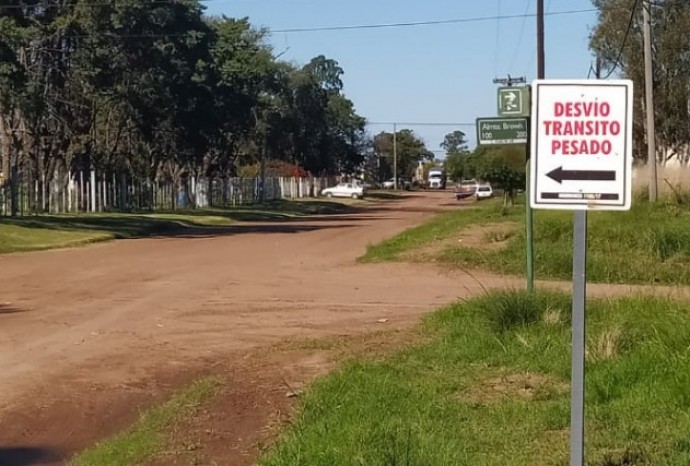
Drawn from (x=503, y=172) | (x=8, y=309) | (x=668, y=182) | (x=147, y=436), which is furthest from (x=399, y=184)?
(x=147, y=436)

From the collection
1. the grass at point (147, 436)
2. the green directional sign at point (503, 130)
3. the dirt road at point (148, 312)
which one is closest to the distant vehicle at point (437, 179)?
the dirt road at point (148, 312)

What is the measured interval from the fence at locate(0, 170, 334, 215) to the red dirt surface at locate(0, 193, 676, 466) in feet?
52.6

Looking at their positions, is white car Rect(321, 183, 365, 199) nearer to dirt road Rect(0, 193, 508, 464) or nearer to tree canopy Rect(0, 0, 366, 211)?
tree canopy Rect(0, 0, 366, 211)

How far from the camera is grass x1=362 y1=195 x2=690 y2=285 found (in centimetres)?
2024

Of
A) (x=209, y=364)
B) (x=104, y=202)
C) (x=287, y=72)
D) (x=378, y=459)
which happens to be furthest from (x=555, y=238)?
(x=287, y=72)

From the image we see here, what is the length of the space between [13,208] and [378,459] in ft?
114

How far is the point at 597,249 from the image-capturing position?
72.4 feet

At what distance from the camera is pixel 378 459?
640 cm

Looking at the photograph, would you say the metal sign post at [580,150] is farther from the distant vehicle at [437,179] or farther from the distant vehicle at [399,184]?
the distant vehicle at [437,179]

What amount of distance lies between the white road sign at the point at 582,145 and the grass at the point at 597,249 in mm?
14565

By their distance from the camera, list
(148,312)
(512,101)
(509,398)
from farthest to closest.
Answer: (148,312) → (512,101) → (509,398)

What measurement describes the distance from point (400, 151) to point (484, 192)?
82.0m

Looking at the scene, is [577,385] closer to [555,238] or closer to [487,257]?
[487,257]

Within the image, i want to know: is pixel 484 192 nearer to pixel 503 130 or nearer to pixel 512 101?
pixel 503 130
